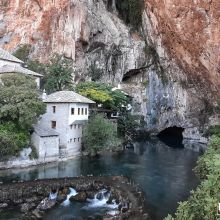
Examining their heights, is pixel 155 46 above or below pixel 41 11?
below

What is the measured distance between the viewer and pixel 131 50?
62500 millimetres

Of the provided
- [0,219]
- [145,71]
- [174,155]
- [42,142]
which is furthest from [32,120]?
[145,71]

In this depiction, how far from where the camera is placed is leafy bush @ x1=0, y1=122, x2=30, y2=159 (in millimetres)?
31109

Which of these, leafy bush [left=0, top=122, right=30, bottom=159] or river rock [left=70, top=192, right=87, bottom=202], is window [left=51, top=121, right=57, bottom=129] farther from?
river rock [left=70, top=192, right=87, bottom=202]

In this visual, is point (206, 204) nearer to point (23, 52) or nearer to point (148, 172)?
point (148, 172)

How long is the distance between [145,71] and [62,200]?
41.1 metres

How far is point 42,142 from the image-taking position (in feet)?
116

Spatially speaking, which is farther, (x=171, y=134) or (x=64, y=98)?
(x=171, y=134)

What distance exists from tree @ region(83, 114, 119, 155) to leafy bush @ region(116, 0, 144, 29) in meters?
29.3

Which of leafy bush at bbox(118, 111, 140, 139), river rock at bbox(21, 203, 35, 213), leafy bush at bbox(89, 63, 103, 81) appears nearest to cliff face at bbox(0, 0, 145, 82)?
leafy bush at bbox(89, 63, 103, 81)

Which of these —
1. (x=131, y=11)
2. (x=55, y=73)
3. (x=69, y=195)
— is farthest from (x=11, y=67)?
(x=131, y=11)

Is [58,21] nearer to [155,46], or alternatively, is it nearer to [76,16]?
Answer: [76,16]

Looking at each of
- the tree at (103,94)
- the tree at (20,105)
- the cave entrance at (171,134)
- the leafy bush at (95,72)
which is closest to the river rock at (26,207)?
the tree at (20,105)

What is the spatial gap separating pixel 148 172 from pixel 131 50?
33.4 meters
